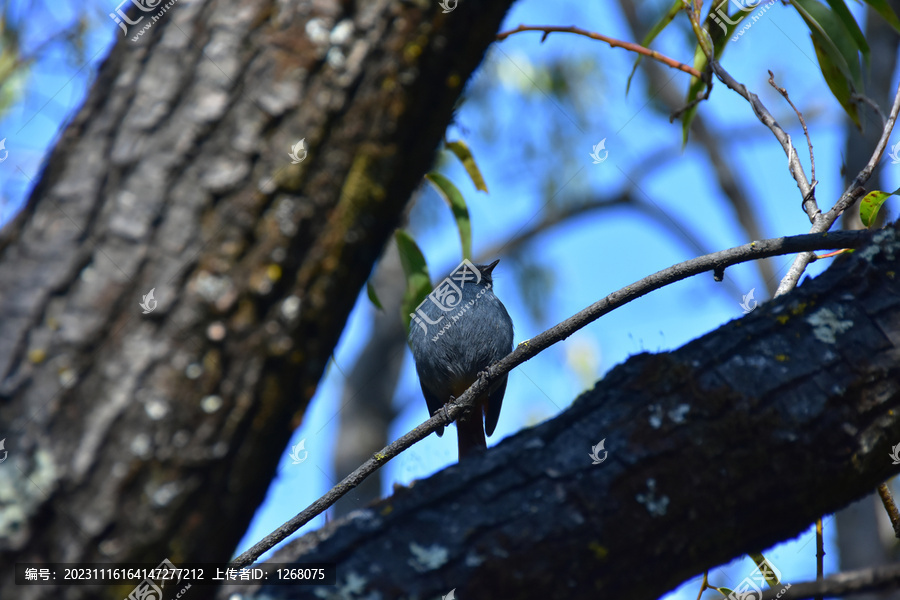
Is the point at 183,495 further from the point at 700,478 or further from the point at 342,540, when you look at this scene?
the point at 700,478

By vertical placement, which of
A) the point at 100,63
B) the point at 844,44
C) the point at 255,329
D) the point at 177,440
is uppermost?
the point at 844,44

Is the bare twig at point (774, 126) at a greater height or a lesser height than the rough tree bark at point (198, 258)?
greater

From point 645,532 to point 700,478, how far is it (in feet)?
0.55

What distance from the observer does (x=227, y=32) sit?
1.27 metres

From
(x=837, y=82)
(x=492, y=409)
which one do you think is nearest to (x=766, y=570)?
(x=837, y=82)

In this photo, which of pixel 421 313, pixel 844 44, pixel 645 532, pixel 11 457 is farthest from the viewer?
pixel 421 313

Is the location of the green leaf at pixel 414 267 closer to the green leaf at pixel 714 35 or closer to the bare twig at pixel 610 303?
the bare twig at pixel 610 303

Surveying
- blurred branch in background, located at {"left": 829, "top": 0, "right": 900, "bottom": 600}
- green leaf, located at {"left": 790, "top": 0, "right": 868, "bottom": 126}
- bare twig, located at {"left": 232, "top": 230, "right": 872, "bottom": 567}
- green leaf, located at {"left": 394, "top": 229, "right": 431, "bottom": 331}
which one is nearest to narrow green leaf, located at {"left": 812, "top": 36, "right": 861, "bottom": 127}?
green leaf, located at {"left": 790, "top": 0, "right": 868, "bottom": 126}

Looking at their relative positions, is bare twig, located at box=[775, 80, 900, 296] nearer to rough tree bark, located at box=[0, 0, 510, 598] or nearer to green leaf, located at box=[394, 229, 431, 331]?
rough tree bark, located at box=[0, 0, 510, 598]

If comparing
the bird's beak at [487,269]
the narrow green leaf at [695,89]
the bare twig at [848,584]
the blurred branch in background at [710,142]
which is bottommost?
the bare twig at [848,584]

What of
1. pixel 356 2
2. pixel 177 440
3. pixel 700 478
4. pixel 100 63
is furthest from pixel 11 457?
pixel 700 478

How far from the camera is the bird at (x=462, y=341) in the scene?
4.72 m

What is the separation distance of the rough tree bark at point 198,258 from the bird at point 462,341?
3.38 m

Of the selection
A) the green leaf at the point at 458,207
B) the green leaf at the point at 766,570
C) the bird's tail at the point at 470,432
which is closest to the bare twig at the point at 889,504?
the green leaf at the point at 766,570
